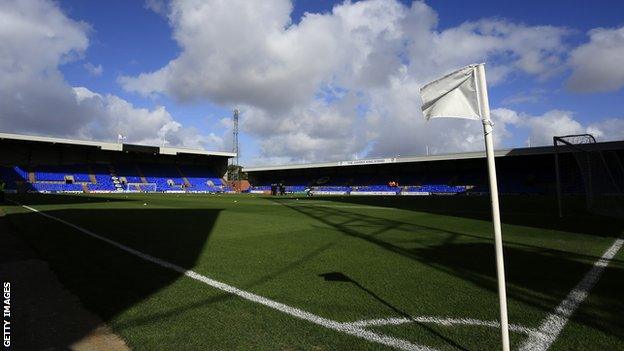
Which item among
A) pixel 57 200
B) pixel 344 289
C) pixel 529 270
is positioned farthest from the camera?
pixel 57 200

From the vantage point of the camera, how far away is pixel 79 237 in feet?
35.0

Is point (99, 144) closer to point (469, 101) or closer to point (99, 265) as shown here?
point (99, 265)

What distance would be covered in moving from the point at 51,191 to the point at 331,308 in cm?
6386

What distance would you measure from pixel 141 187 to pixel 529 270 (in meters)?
70.1

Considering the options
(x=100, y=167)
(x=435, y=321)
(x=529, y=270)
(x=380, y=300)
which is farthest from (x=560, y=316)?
(x=100, y=167)

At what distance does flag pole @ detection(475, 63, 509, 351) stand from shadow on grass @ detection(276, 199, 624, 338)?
145cm

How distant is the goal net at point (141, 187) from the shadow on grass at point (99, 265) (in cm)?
5697

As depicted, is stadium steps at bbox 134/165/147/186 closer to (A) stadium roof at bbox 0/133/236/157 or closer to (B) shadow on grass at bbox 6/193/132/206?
(A) stadium roof at bbox 0/133/236/157

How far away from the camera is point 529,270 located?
6.60 meters

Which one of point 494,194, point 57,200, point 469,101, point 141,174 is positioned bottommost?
point 494,194

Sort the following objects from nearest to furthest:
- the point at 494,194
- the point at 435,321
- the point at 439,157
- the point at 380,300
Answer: the point at 494,194 < the point at 435,321 < the point at 380,300 < the point at 439,157

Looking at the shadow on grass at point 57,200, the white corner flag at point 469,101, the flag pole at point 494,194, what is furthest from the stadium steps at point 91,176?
the flag pole at point 494,194

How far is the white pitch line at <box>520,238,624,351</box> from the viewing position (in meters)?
3.66

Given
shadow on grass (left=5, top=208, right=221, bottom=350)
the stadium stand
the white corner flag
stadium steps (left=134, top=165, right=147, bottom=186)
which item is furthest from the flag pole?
stadium steps (left=134, top=165, right=147, bottom=186)
